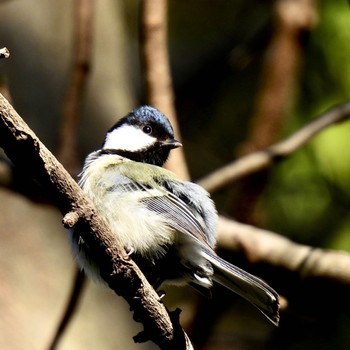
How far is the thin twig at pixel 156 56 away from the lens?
305 cm

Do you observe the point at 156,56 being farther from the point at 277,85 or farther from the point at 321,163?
the point at 321,163

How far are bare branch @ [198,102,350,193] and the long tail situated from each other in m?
0.83

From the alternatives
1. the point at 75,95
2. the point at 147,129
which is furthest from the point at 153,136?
the point at 75,95

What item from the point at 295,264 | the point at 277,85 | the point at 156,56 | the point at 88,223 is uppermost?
the point at 88,223

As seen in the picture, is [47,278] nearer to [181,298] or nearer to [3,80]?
[3,80]

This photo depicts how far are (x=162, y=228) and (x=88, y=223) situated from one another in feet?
1.61

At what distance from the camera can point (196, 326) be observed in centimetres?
310

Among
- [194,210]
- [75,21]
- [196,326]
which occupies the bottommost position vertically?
[196,326]

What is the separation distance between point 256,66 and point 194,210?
291cm

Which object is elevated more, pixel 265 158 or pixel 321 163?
pixel 265 158

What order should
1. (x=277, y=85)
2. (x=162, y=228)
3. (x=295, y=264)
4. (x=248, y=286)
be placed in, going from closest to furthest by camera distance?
1. (x=248, y=286)
2. (x=162, y=228)
3. (x=295, y=264)
4. (x=277, y=85)

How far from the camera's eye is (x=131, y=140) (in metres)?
2.80

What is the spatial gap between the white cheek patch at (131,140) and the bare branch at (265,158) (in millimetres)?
311

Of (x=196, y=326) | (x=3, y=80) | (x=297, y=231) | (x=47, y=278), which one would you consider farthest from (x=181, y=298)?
(x=3, y=80)
